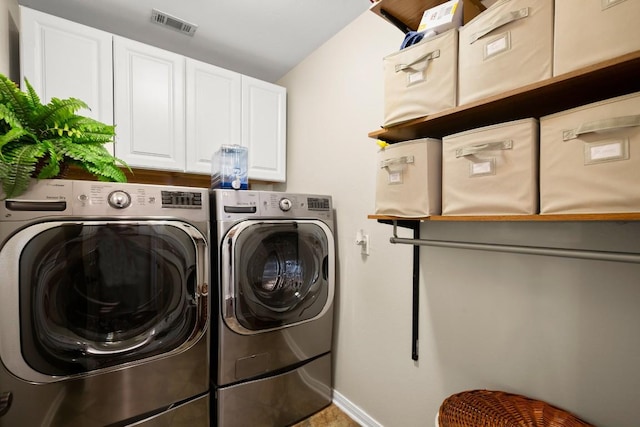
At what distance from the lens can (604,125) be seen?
26.0 inches

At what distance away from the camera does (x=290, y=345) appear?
5.44 ft

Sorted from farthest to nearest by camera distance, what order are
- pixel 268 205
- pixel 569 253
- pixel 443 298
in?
pixel 268 205, pixel 443 298, pixel 569 253

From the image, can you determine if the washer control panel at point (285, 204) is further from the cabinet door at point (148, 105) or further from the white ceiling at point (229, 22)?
the white ceiling at point (229, 22)

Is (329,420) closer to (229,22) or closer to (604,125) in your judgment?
(604,125)

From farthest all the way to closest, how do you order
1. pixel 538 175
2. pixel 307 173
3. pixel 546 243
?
pixel 307 173 → pixel 546 243 → pixel 538 175

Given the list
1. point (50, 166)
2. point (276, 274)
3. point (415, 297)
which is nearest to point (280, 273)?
point (276, 274)

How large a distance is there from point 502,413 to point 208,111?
2.24 meters

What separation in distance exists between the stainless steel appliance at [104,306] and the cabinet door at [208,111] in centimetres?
71

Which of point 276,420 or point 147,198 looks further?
point 276,420

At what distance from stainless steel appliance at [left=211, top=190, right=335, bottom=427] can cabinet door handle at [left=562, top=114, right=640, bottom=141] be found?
1.26m

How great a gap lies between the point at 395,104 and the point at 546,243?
75cm

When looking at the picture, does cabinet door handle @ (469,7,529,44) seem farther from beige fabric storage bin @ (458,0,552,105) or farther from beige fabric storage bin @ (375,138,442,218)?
beige fabric storage bin @ (375,138,442,218)

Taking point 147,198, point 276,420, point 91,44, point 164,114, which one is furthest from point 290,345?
point 91,44

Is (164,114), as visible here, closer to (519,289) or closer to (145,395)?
(145,395)
